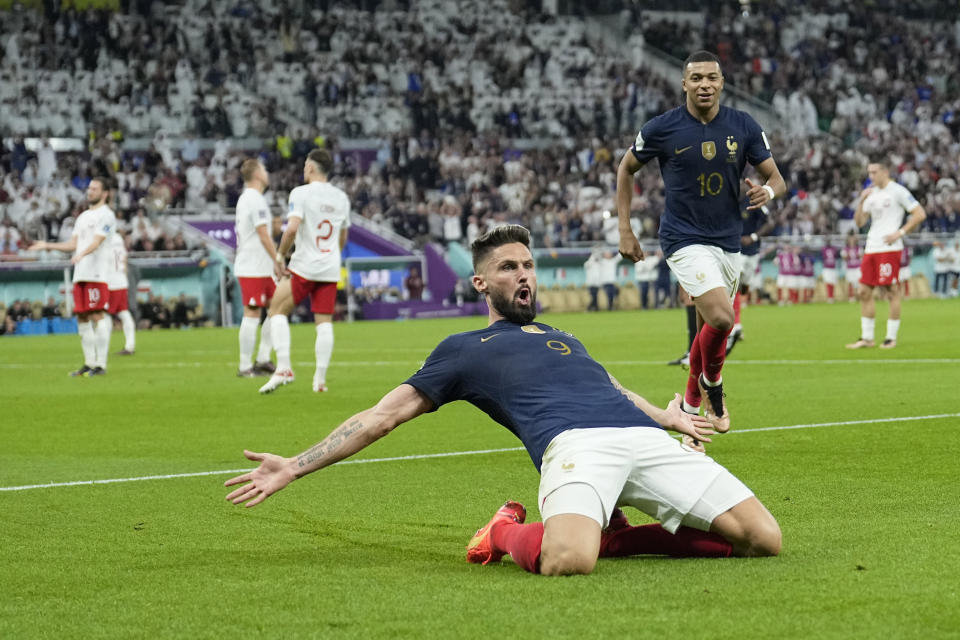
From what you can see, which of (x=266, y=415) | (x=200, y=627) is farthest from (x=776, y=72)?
(x=200, y=627)

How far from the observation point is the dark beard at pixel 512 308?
5.35 metres

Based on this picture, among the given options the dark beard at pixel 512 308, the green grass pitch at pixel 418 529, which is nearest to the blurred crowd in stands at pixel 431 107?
the green grass pitch at pixel 418 529

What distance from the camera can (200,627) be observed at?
3988 millimetres

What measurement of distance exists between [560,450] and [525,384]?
0.33 metres

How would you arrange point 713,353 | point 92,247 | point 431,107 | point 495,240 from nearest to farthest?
point 495,240, point 713,353, point 92,247, point 431,107

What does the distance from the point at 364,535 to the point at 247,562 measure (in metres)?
0.71

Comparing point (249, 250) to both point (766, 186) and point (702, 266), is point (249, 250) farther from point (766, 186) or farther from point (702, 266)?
point (766, 186)

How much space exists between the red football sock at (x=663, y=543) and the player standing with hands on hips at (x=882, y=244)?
44.8ft

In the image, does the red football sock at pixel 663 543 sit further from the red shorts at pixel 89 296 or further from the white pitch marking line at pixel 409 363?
the red shorts at pixel 89 296

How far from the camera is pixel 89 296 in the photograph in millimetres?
17375

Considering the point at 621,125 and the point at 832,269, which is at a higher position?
the point at 621,125

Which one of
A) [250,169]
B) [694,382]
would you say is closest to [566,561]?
[694,382]

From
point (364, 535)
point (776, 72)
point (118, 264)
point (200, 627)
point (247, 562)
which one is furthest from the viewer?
point (776, 72)

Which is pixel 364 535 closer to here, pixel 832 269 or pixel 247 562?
pixel 247 562
